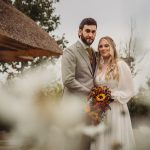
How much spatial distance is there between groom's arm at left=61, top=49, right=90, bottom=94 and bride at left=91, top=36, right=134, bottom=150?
0.18 meters

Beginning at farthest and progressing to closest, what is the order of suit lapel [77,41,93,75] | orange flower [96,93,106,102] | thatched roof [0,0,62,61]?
thatched roof [0,0,62,61] → suit lapel [77,41,93,75] → orange flower [96,93,106,102]

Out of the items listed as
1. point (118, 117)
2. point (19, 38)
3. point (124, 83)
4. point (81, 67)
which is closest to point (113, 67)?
point (124, 83)

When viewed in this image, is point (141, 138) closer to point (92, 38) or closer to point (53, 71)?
point (92, 38)

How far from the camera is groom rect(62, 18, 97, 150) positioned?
5.11 meters

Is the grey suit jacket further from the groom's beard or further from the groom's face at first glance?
the groom's face

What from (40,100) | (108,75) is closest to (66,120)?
(108,75)

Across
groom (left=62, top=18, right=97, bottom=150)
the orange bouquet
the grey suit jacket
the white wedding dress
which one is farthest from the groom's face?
the orange bouquet

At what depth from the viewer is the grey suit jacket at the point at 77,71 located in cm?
519

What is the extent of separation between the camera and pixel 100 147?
5.06 metres

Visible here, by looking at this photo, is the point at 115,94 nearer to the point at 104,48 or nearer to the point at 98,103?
the point at 98,103

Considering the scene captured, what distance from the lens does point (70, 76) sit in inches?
204

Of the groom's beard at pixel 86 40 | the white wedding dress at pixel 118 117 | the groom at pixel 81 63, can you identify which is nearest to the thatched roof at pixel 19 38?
the groom at pixel 81 63

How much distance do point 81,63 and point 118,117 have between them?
666mm

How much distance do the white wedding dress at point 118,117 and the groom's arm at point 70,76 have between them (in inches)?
7.2
